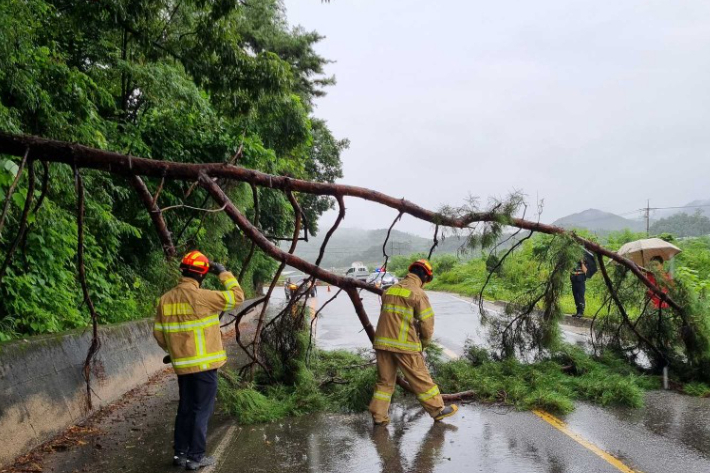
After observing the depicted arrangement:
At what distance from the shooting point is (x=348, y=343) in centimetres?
1216

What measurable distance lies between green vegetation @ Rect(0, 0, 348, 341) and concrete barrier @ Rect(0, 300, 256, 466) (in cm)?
54

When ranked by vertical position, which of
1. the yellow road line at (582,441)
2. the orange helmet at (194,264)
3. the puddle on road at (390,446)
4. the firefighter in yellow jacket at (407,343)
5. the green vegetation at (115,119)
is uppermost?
the green vegetation at (115,119)

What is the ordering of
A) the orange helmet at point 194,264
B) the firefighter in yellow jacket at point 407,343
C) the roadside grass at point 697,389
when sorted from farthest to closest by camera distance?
the roadside grass at point 697,389
the firefighter in yellow jacket at point 407,343
the orange helmet at point 194,264

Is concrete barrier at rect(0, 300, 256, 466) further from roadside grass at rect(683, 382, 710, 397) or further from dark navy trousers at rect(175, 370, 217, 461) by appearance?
roadside grass at rect(683, 382, 710, 397)

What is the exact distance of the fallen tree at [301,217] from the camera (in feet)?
15.8

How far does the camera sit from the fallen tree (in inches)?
190

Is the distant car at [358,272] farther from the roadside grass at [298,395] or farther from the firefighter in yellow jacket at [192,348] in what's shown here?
the firefighter in yellow jacket at [192,348]

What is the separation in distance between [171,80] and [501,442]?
8416 mm

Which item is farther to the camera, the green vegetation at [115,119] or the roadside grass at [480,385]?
the green vegetation at [115,119]

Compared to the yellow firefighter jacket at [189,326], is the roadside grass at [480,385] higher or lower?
lower

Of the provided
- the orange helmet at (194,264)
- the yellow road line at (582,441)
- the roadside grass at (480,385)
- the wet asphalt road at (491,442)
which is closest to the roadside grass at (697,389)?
the roadside grass at (480,385)

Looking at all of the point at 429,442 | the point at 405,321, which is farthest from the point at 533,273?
the point at 429,442

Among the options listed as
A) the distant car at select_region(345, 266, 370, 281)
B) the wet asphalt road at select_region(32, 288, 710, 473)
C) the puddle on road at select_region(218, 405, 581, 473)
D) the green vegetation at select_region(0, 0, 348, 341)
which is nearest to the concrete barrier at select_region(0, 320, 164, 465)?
the wet asphalt road at select_region(32, 288, 710, 473)

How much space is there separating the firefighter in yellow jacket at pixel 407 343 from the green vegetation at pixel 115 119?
2254 millimetres
